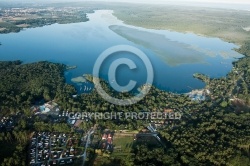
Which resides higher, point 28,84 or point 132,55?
point 132,55

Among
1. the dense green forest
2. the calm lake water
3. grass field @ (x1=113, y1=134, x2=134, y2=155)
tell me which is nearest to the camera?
grass field @ (x1=113, y1=134, x2=134, y2=155)

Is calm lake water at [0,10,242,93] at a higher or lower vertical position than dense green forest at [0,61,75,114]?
higher

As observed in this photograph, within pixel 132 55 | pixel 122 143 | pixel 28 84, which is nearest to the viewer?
pixel 122 143

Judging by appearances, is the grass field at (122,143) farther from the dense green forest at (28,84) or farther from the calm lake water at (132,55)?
the calm lake water at (132,55)

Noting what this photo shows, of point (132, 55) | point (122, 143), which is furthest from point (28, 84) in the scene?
point (132, 55)

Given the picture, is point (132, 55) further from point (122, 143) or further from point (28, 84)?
point (122, 143)

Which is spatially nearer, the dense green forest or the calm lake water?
the dense green forest

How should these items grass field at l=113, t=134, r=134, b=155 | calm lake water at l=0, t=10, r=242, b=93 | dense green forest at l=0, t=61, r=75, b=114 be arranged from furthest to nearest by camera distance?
calm lake water at l=0, t=10, r=242, b=93
dense green forest at l=0, t=61, r=75, b=114
grass field at l=113, t=134, r=134, b=155

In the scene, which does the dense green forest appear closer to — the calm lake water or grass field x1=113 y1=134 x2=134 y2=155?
the calm lake water

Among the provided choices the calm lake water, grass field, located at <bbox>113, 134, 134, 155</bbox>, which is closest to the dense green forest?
the calm lake water
